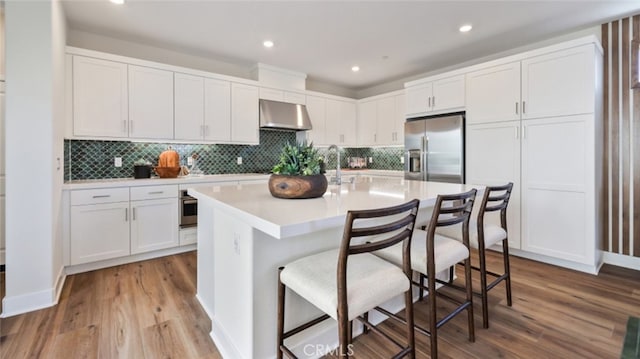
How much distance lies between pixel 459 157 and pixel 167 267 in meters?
3.69

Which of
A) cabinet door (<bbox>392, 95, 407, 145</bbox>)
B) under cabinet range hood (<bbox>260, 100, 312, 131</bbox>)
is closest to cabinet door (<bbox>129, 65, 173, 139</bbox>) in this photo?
under cabinet range hood (<bbox>260, 100, 312, 131</bbox>)

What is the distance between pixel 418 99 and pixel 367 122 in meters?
1.36

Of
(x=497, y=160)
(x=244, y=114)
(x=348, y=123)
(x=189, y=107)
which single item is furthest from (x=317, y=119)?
(x=497, y=160)

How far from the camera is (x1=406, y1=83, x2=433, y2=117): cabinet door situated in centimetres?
417

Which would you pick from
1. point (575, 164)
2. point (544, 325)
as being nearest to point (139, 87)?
point (544, 325)

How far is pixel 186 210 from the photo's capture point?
3506 millimetres

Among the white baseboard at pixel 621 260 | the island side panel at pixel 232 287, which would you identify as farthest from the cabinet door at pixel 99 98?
the white baseboard at pixel 621 260

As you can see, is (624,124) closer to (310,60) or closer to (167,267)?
(310,60)

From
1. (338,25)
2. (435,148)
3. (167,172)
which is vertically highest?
(338,25)

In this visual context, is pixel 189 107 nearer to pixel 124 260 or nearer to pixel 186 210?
pixel 186 210

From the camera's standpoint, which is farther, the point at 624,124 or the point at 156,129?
the point at 156,129

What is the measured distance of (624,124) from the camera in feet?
10.0

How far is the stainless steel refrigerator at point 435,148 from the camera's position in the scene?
12.5ft

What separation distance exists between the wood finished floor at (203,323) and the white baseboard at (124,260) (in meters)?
0.13
